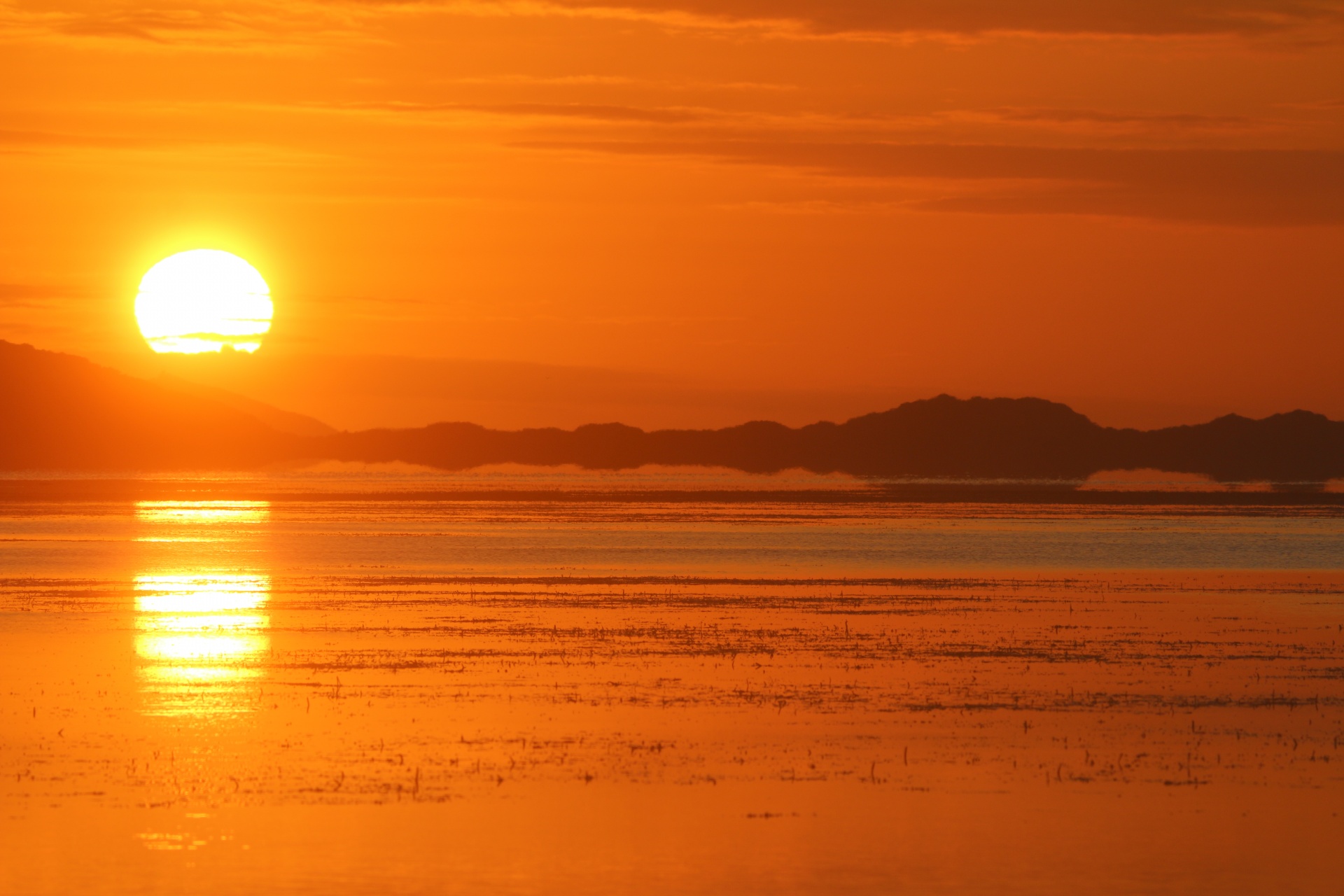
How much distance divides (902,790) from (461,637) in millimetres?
15866

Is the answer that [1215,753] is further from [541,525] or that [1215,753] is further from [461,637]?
[541,525]

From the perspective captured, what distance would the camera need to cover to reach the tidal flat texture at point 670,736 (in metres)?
16.3

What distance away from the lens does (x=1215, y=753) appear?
2167cm

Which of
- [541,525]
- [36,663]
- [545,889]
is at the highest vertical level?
[541,525]

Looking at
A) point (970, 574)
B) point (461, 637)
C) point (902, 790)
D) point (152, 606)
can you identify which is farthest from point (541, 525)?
point (902, 790)

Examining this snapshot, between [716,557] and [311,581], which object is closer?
[311,581]

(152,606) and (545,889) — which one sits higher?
(152,606)

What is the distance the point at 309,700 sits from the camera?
2525 centimetres

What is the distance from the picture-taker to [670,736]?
74.0 ft

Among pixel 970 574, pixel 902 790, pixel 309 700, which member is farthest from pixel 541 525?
pixel 902 790

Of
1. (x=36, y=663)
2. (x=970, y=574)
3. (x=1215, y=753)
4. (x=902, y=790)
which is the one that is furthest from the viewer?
(x=970, y=574)

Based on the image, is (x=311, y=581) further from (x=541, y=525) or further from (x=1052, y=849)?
(x=541, y=525)

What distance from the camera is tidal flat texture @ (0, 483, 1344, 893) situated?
53.5 feet

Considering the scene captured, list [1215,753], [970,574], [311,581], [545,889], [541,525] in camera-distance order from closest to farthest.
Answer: [545,889], [1215,753], [311,581], [970,574], [541,525]
